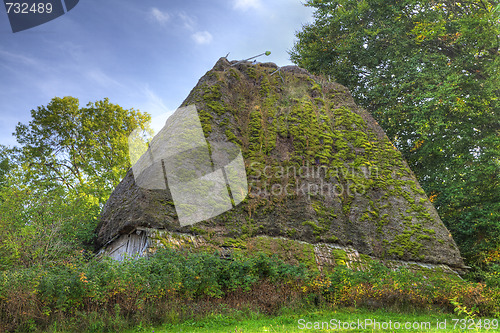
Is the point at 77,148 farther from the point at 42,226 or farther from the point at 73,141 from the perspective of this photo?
the point at 42,226

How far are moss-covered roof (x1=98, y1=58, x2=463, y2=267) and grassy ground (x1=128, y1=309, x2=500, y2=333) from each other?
3447mm

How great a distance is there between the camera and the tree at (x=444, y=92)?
14.9 m

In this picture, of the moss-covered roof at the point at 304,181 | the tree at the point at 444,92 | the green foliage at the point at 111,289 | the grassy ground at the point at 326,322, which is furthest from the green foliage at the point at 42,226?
the tree at the point at 444,92

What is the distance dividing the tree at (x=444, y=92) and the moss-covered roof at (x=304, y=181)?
2258mm

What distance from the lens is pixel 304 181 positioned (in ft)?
45.6

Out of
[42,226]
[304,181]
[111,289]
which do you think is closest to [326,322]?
[111,289]

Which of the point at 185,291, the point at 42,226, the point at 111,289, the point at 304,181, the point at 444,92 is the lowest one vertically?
the point at 185,291

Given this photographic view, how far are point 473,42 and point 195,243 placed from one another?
14925 mm

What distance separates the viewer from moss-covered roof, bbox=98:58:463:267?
12.1m

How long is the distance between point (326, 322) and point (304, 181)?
271 inches

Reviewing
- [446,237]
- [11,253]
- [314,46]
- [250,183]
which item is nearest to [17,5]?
[11,253]

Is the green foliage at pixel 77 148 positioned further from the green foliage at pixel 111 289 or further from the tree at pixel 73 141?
the green foliage at pixel 111 289

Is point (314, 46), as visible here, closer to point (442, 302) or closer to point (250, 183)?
point (250, 183)

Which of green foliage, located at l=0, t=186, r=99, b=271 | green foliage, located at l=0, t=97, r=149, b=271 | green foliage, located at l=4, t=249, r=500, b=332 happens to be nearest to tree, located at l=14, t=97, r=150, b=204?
green foliage, located at l=0, t=97, r=149, b=271
